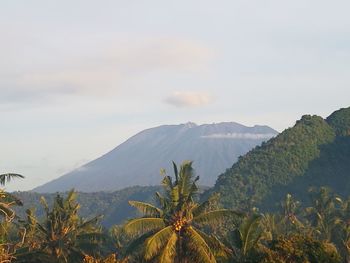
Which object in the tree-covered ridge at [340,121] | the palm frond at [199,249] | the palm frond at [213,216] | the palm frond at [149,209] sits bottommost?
the palm frond at [199,249]

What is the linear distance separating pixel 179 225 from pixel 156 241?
1889 millimetres

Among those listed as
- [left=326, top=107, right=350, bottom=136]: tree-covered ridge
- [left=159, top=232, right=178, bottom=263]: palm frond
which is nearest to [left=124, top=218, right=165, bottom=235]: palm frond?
[left=159, top=232, right=178, bottom=263]: palm frond

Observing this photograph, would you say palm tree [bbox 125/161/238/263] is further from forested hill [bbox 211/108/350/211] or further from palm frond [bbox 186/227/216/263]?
forested hill [bbox 211/108/350/211]

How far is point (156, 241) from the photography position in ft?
90.8

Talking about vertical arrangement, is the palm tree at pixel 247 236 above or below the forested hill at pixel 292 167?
below

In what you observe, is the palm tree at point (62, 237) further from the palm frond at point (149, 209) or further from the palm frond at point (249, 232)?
the palm frond at point (249, 232)

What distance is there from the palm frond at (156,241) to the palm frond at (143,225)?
924mm

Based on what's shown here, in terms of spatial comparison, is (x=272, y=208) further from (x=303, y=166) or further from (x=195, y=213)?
(x=195, y=213)

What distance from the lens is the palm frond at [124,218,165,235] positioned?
2857cm

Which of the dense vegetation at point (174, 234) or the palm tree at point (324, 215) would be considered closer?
the dense vegetation at point (174, 234)

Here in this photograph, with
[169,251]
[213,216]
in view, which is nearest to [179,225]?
[169,251]

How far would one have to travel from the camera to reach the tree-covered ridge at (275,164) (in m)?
152

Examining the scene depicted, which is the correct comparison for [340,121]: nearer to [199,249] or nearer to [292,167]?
[292,167]

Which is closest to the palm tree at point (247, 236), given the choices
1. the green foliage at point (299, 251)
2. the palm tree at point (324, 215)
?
the green foliage at point (299, 251)
